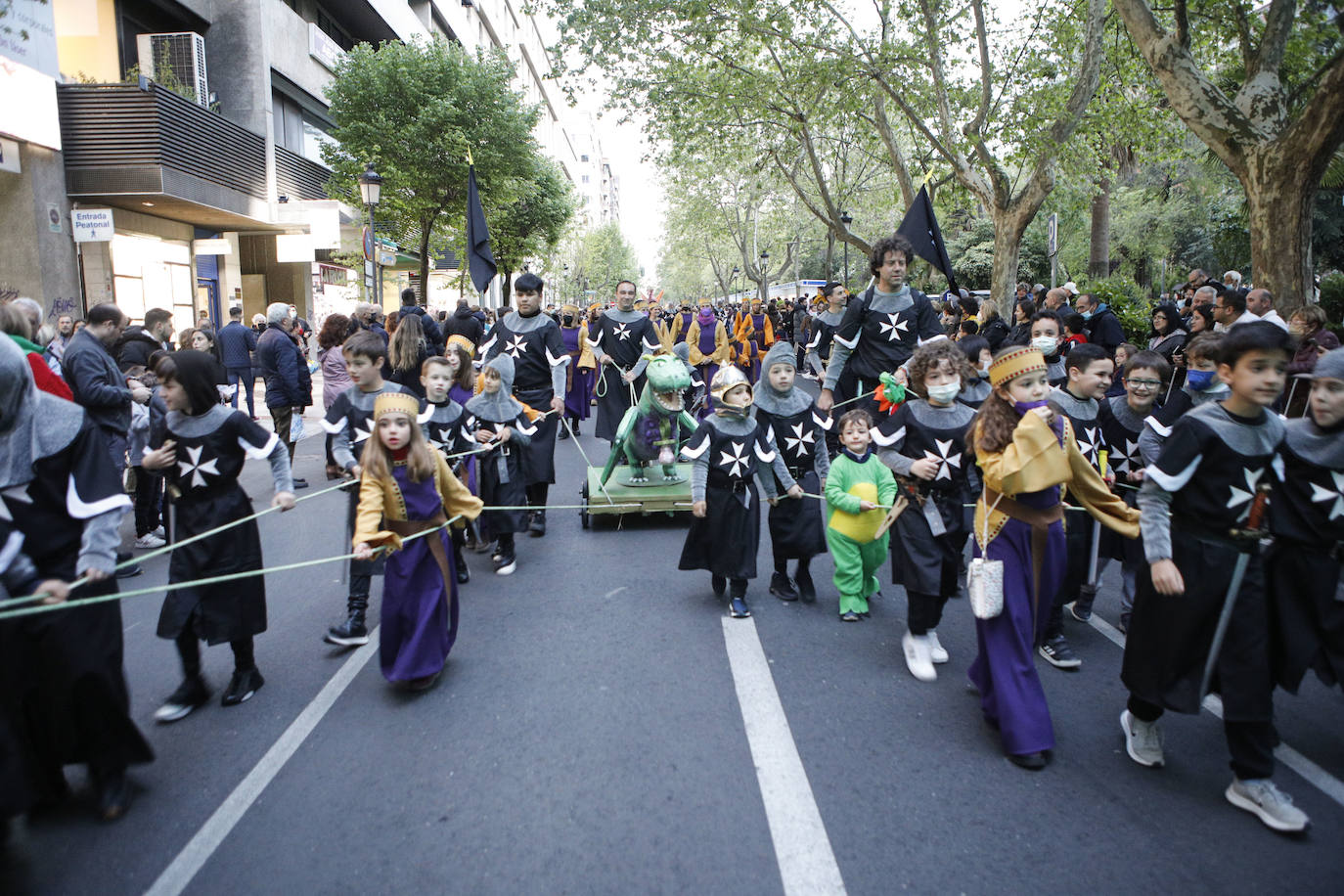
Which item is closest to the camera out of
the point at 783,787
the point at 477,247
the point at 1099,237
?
the point at 783,787

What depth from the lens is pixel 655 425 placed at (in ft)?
26.2

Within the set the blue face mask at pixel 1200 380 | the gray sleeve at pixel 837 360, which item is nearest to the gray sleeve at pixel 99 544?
the gray sleeve at pixel 837 360

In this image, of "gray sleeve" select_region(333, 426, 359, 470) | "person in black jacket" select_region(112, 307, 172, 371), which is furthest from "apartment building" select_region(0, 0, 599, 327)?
"gray sleeve" select_region(333, 426, 359, 470)

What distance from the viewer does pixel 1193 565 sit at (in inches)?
133

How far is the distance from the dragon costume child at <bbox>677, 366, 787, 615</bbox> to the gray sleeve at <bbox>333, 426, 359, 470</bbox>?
2.04 m

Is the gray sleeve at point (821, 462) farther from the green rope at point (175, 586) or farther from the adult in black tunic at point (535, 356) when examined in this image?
the adult in black tunic at point (535, 356)

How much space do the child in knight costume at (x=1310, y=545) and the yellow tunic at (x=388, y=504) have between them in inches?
145

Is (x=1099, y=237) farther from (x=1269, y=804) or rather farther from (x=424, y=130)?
(x=1269, y=804)

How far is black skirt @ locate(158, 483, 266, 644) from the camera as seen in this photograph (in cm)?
416

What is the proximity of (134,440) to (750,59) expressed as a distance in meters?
20.0

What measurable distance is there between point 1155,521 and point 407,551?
3365mm

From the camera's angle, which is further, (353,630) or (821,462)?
(821,462)

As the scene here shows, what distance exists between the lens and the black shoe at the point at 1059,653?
468 centimetres

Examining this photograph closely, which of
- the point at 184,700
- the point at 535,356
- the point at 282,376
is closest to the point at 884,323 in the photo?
the point at 535,356
